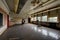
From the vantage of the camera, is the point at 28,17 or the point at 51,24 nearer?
the point at 51,24

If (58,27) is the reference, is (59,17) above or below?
above

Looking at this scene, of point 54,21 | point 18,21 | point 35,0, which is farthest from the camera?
point 18,21

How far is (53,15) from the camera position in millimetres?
11547

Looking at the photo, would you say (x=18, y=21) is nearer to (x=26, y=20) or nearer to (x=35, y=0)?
(x=26, y=20)

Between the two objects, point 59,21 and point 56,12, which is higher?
point 56,12

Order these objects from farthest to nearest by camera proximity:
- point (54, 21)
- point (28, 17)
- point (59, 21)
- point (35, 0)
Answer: point (28, 17), point (54, 21), point (59, 21), point (35, 0)

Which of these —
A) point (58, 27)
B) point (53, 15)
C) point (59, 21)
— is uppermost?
point (53, 15)

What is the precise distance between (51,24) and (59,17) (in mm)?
2189

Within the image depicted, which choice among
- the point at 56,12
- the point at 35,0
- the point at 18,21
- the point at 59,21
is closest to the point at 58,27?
the point at 59,21

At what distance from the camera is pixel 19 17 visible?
24047 mm

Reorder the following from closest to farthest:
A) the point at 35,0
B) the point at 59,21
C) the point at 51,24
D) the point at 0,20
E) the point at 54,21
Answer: the point at 35,0 < the point at 0,20 < the point at 59,21 < the point at 54,21 < the point at 51,24

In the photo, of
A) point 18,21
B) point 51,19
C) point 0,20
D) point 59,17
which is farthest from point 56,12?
point 18,21

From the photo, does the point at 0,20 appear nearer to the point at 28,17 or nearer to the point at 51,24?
the point at 51,24

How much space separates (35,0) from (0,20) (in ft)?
13.4
